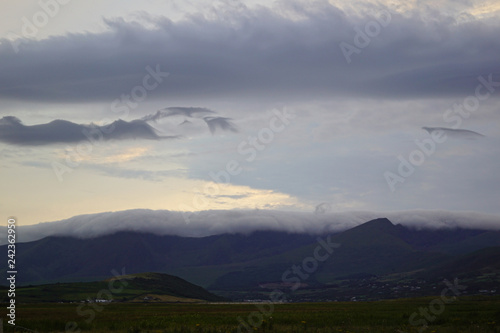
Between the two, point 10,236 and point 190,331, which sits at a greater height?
point 10,236

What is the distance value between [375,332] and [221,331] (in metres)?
18.7

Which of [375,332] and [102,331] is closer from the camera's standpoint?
[375,332]

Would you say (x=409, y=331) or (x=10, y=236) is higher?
(x=10, y=236)

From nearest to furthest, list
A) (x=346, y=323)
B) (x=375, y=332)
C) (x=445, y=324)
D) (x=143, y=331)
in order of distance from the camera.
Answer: (x=375, y=332)
(x=143, y=331)
(x=445, y=324)
(x=346, y=323)

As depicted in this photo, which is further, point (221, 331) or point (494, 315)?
point (494, 315)

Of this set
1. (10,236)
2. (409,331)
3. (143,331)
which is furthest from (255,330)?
(10,236)

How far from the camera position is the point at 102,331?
74.9 metres

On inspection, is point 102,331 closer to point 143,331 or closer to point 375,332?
point 143,331

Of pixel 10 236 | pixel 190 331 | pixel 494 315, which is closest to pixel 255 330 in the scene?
pixel 190 331

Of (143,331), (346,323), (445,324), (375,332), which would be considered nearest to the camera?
(375,332)

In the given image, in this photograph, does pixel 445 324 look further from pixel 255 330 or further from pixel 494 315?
pixel 255 330

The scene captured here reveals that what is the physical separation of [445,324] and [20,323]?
216ft

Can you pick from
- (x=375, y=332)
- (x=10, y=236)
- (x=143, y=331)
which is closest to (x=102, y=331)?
(x=143, y=331)

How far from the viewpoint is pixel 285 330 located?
7075 cm
